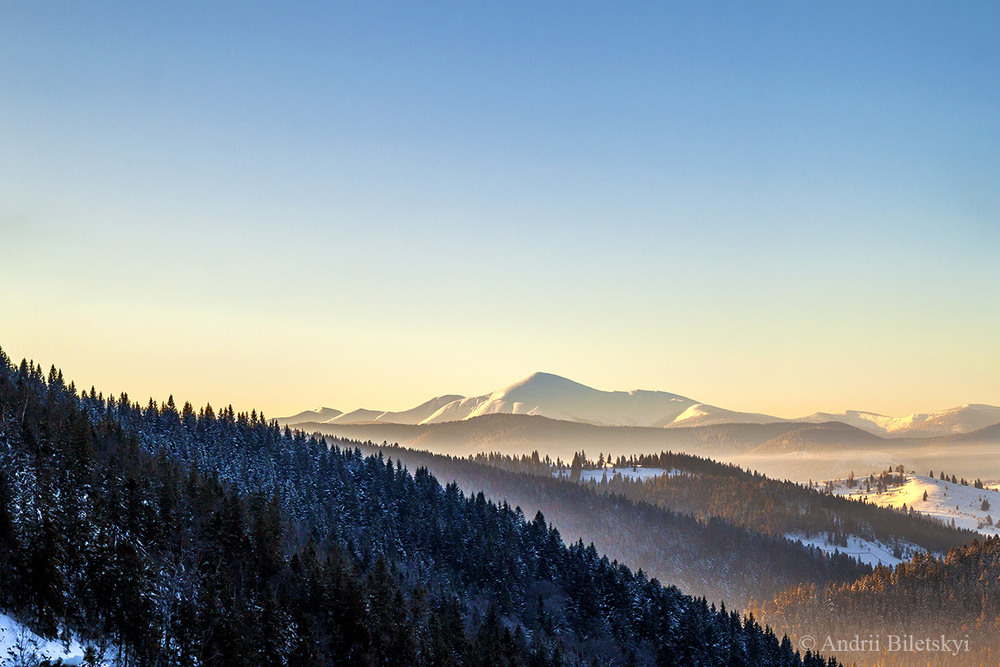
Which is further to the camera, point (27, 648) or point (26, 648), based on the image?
point (27, 648)

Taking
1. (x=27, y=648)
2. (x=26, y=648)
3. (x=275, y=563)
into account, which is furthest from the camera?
(x=275, y=563)

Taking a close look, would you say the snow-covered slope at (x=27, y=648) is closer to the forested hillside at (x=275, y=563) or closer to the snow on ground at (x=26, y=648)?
the snow on ground at (x=26, y=648)

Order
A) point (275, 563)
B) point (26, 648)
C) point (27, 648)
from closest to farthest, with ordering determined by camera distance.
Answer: point (26, 648) < point (27, 648) < point (275, 563)

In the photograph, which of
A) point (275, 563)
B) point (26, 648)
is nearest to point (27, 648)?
point (26, 648)

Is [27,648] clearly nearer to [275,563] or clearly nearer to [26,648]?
[26,648]

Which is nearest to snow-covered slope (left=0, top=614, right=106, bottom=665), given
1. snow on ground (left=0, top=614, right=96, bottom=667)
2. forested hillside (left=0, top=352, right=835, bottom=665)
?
snow on ground (left=0, top=614, right=96, bottom=667)

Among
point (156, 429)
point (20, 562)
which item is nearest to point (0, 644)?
point (20, 562)

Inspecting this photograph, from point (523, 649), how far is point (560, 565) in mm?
38721

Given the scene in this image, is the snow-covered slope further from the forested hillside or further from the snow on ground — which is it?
the forested hillside

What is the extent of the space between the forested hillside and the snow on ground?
82.3 inches

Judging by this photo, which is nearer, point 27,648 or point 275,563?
point 27,648

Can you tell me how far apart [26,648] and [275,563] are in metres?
42.1

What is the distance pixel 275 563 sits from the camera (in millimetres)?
112500

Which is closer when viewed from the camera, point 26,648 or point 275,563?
point 26,648
